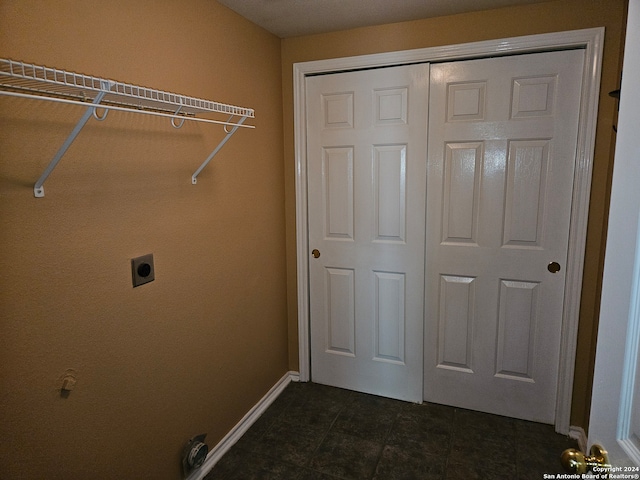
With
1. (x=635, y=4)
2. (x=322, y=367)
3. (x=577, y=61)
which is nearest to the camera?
(x=635, y=4)

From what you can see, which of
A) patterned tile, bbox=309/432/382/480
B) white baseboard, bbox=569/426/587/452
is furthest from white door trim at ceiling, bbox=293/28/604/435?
patterned tile, bbox=309/432/382/480

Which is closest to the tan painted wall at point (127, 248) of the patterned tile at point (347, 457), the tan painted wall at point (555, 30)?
the tan painted wall at point (555, 30)

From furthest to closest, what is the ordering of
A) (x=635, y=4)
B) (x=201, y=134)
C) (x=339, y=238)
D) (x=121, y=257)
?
(x=339, y=238)
(x=201, y=134)
(x=121, y=257)
(x=635, y=4)

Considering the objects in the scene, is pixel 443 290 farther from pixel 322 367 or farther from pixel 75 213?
pixel 75 213

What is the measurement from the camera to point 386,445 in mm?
2074

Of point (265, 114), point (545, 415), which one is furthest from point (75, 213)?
point (545, 415)

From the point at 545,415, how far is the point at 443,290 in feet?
2.84

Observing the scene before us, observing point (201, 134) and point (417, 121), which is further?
point (417, 121)

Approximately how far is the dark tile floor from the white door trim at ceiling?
0.31m

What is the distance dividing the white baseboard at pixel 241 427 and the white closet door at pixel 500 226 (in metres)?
0.96

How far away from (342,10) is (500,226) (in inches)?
54.4

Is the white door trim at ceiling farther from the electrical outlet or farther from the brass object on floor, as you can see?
the brass object on floor

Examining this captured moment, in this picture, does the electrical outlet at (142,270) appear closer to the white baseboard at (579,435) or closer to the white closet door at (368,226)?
the white closet door at (368,226)

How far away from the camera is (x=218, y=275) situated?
6.40 ft
